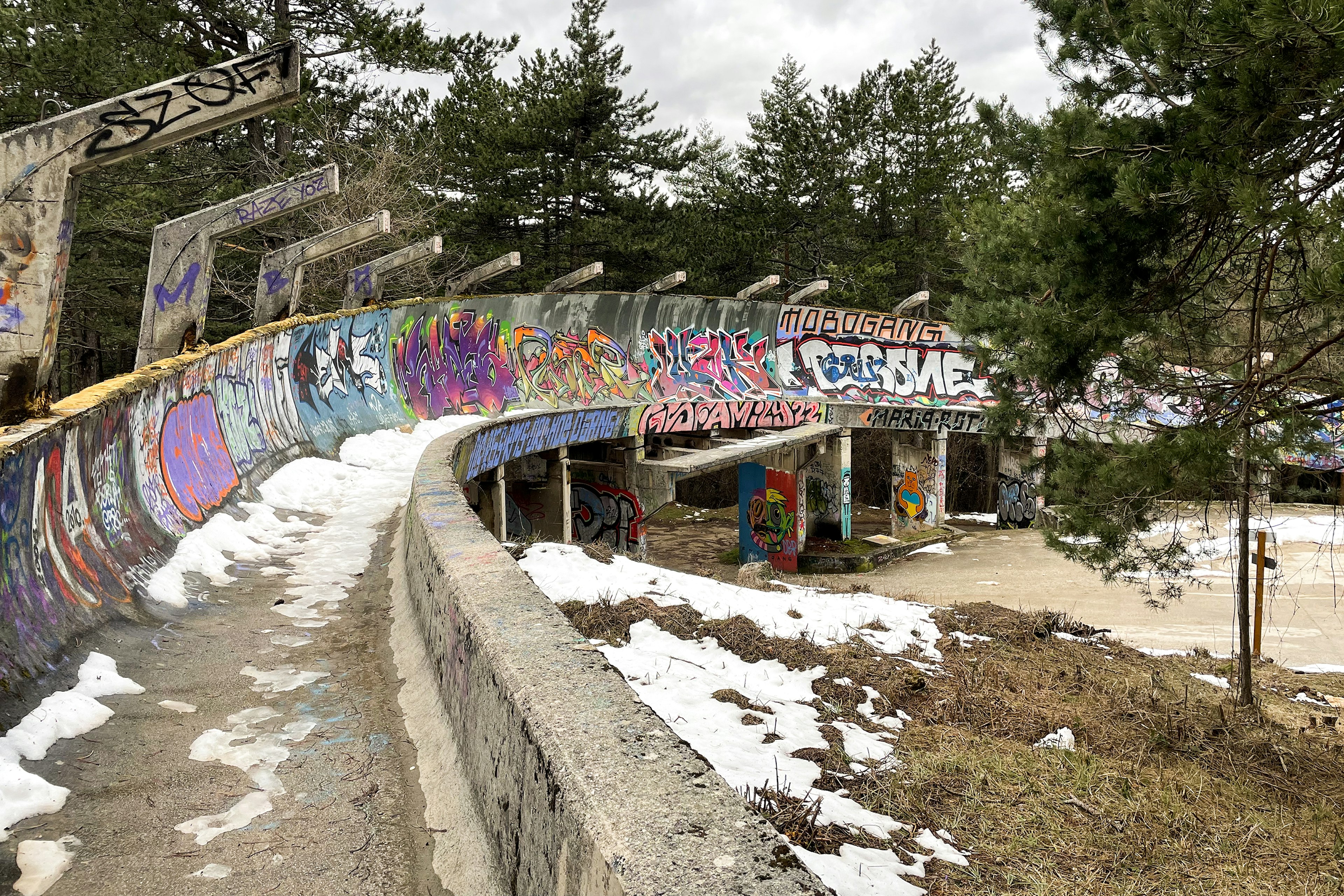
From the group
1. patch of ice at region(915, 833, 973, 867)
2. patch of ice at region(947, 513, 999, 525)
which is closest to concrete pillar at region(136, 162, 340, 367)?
patch of ice at region(915, 833, 973, 867)

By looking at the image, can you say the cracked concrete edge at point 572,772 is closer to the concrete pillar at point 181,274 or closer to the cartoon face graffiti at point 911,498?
the concrete pillar at point 181,274

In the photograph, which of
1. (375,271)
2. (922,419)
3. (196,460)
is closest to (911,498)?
(922,419)

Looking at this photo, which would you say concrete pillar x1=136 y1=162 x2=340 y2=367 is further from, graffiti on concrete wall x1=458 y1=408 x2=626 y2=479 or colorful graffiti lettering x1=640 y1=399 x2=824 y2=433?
colorful graffiti lettering x1=640 y1=399 x2=824 y2=433

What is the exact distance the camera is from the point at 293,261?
1122 cm

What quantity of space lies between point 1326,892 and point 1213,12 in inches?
174

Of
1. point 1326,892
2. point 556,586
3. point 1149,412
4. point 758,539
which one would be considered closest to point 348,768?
point 556,586

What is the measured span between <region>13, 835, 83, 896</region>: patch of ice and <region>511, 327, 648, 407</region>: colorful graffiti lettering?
52.0ft

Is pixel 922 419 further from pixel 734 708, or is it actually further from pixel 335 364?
pixel 734 708

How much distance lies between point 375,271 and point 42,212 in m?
8.90

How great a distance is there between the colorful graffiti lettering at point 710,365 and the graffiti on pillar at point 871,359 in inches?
35.0

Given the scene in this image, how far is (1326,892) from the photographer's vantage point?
13.7 feet

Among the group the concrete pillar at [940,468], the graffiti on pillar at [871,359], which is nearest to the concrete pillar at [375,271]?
the graffiti on pillar at [871,359]

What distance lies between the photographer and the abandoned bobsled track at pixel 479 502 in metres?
1.97

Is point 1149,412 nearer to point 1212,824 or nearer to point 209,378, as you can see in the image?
point 1212,824
